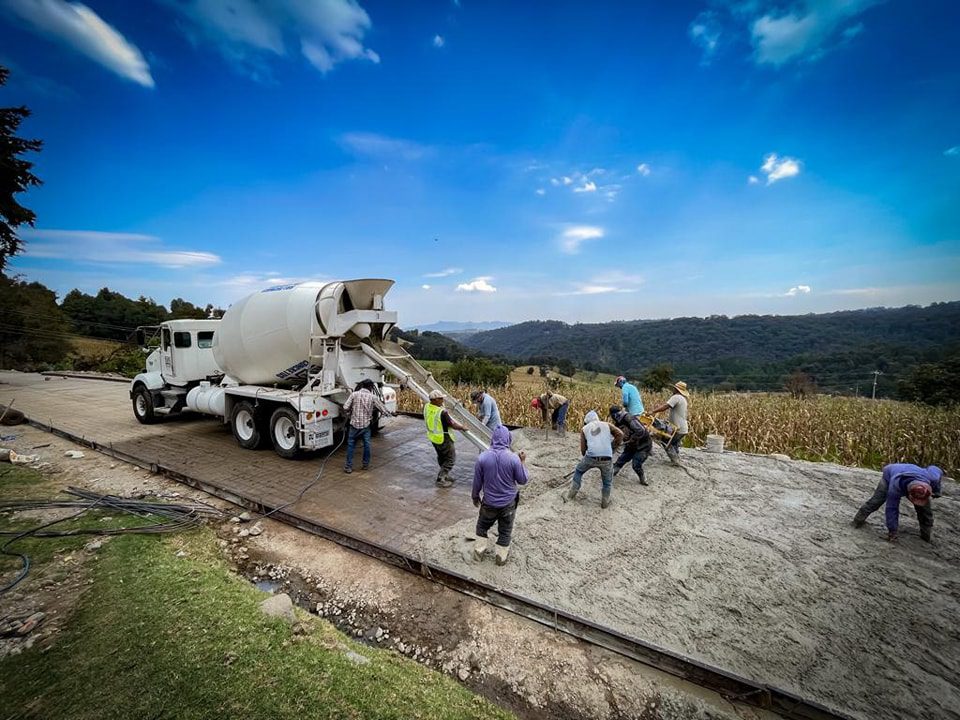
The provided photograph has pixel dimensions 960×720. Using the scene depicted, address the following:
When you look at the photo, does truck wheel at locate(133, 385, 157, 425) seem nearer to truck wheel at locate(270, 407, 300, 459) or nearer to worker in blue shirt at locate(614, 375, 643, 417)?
truck wheel at locate(270, 407, 300, 459)

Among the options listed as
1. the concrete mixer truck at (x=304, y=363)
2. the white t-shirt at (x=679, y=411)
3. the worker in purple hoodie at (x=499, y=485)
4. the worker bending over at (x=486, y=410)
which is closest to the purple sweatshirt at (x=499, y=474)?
the worker in purple hoodie at (x=499, y=485)

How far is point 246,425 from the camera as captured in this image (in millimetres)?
9398

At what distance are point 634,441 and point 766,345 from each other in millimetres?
79197

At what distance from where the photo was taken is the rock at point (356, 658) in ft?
10.6

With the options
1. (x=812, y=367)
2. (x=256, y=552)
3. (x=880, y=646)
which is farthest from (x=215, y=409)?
(x=812, y=367)

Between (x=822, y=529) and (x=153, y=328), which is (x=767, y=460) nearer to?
(x=822, y=529)

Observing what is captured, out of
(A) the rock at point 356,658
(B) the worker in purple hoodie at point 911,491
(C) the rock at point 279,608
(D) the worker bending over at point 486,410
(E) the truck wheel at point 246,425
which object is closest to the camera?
(A) the rock at point 356,658

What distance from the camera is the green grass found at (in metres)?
2.74

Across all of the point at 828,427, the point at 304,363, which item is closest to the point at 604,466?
the point at 304,363

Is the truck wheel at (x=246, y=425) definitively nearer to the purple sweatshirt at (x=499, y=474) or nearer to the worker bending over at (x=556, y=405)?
the purple sweatshirt at (x=499, y=474)

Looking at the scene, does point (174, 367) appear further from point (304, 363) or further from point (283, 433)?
point (304, 363)

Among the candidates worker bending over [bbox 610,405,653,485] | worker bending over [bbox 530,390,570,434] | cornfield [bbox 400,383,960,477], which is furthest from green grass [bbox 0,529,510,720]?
cornfield [bbox 400,383,960,477]

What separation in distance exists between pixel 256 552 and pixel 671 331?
93.6 metres

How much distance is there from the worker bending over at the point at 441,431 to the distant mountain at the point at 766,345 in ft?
136
